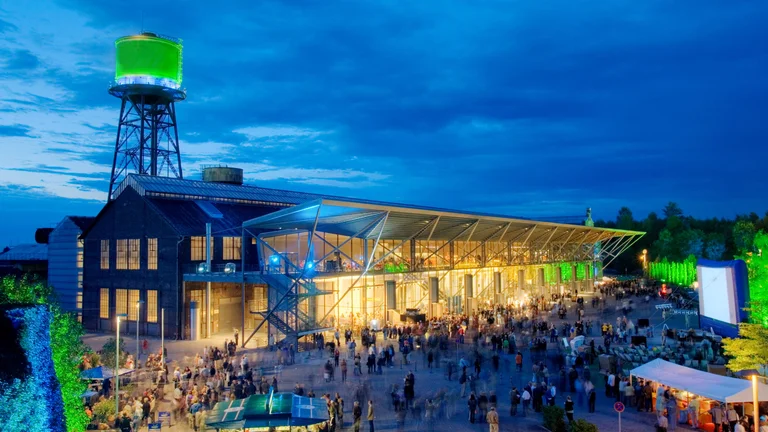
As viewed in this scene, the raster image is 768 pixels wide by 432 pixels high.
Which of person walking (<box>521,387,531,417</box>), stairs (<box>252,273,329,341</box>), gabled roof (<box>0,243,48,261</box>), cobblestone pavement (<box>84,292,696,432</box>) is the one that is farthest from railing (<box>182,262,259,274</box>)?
gabled roof (<box>0,243,48,261</box>)

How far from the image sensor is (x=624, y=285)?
68875 millimetres

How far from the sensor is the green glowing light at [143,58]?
192 feet

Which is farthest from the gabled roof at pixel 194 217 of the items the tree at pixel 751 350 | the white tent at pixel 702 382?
the tree at pixel 751 350

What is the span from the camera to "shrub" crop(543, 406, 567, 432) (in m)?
16.7

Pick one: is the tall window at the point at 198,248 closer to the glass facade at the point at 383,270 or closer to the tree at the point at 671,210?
the glass facade at the point at 383,270

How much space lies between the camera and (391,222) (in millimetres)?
35219

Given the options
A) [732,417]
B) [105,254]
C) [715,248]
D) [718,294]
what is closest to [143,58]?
[105,254]

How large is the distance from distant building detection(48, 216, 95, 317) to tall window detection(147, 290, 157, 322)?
12.2 metres

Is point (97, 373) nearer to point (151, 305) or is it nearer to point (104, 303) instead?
point (151, 305)

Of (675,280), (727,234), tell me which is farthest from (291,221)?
(727,234)

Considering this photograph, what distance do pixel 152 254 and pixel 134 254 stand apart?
205 cm

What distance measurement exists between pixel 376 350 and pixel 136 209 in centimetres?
2204

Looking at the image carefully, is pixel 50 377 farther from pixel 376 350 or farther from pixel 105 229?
pixel 105 229

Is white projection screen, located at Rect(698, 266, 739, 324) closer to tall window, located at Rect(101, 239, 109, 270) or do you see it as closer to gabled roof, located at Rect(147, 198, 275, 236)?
gabled roof, located at Rect(147, 198, 275, 236)
